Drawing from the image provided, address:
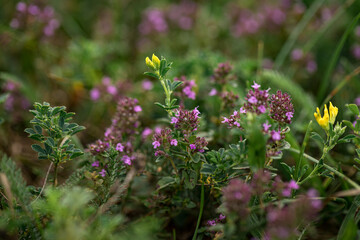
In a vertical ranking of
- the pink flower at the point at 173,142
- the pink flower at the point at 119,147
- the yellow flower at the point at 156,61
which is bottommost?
the pink flower at the point at 119,147

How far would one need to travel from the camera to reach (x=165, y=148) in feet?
5.01

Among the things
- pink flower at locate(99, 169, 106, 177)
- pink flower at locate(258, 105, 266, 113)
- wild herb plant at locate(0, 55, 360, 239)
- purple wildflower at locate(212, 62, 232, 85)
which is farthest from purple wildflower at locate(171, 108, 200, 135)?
purple wildflower at locate(212, 62, 232, 85)

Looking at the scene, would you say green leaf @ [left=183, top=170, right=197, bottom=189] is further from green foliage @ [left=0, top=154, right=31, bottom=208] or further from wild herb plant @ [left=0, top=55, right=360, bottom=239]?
green foliage @ [left=0, top=154, right=31, bottom=208]

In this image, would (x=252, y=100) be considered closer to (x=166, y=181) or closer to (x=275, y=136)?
(x=275, y=136)

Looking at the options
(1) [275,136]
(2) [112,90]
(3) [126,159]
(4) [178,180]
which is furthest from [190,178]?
(2) [112,90]

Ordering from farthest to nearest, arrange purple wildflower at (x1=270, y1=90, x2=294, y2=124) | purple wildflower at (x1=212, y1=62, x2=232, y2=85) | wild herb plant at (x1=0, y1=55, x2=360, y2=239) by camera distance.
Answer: purple wildflower at (x1=212, y1=62, x2=232, y2=85) → purple wildflower at (x1=270, y1=90, x2=294, y2=124) → wild herb plant at (x1=0, y1=55, x2=360, y2=239)

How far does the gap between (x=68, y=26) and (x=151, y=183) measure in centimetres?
257

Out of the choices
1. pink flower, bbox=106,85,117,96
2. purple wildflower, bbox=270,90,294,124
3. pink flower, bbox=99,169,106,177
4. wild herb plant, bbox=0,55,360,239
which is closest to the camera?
wild herb plant, bbox=0,55,360,239

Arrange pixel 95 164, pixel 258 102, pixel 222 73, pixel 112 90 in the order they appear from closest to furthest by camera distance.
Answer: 1. pixel 258 102
2. pixel 95 164
3. pixel 222 73
4. pixel 112 90

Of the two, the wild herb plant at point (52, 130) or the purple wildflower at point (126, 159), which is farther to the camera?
the purple wildflower at point (126, 159)

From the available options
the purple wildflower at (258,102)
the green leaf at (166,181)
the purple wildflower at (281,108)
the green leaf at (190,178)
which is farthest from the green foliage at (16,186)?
the purple wildflower at (281,108)

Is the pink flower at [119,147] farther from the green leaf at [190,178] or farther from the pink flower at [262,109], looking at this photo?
the pink flower at [262,109]

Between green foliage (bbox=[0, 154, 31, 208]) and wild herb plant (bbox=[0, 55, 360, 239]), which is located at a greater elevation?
wild herb plant (bbox=[0, 55, 360, 239])

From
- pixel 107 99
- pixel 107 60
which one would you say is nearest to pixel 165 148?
pixel 107 99
